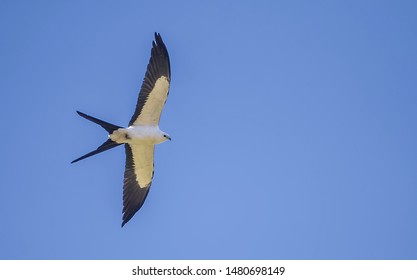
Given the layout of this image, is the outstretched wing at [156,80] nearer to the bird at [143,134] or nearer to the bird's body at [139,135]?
the bird at [143,134]

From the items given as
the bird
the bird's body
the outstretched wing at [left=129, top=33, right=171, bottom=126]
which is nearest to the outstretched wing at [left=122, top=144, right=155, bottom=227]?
the bird

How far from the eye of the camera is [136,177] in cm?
1466

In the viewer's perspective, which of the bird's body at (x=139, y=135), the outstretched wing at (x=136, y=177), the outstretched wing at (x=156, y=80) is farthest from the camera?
the outstretched wing at (x=136, y=177)

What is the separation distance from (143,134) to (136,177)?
46.8 inches

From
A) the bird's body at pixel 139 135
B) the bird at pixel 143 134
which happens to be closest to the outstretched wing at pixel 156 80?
the bird at pixel 143 134

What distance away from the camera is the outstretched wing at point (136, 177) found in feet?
47.0

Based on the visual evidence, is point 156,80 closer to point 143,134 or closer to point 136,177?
point 143,134

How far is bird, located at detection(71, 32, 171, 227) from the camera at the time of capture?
44.8ft

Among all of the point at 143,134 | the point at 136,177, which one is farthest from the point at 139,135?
the point at 136,177
